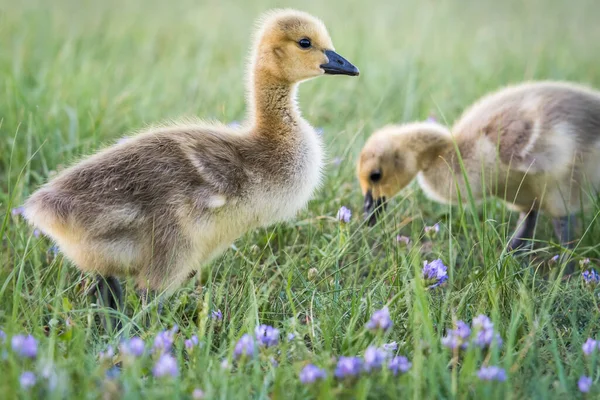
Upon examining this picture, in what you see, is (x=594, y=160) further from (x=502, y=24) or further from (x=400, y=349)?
(x=502, y=24)

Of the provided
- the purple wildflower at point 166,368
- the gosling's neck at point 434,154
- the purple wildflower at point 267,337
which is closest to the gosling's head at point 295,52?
the gosling's neck at point 434,154

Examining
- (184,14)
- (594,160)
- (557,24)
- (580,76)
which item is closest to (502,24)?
(557,24)

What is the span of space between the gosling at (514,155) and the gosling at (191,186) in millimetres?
602

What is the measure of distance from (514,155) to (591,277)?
79 cm

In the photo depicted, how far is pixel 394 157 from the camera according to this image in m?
3.56

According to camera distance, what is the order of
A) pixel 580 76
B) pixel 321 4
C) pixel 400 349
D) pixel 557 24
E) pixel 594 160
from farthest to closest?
pixel 321 4 < pixel 557 24 < pixel 580 76 < pixel 594 160 < pixel 400 349

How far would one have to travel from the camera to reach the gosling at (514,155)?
10.5ft

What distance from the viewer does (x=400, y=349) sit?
220 centimetres

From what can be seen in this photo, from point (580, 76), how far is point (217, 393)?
4.19m

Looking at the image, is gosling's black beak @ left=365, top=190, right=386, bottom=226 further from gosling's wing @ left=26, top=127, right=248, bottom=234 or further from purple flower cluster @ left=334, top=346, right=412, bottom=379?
purple flower cluster @ left=334, top=346, right=412, bottom=379

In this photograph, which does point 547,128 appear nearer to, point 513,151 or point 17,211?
point 513,151

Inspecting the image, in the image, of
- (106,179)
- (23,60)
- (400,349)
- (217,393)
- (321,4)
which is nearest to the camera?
(217,393)

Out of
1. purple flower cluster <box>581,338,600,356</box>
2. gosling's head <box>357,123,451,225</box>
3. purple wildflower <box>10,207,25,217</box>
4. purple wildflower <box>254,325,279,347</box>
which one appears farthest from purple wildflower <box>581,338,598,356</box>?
purple wildflower <box>10,207,25,217</box>

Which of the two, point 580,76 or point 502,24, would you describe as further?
point 502,24
